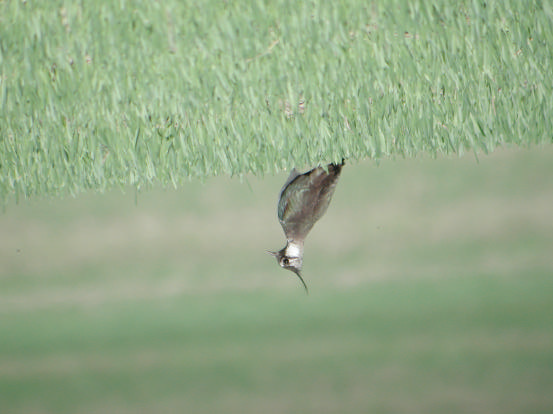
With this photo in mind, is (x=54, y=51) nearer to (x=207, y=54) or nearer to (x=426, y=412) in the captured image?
(x=207, y=54)

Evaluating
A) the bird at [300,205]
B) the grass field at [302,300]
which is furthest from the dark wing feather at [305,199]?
the grass field at [302,300]

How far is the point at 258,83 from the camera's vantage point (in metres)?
1.27

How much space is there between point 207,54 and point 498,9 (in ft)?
2.47

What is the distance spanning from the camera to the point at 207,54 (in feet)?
4.05

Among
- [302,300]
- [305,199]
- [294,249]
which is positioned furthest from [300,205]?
[302,300]

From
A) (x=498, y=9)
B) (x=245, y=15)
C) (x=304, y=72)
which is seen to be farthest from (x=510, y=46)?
(x=245, y=15)

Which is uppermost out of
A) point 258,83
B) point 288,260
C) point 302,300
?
point 258,83

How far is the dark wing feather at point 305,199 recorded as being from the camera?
1.43m

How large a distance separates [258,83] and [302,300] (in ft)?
2.43

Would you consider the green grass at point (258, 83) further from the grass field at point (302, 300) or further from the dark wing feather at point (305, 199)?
the grass field at point (302, 300)

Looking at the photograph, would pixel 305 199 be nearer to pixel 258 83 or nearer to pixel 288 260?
pixel 288 260

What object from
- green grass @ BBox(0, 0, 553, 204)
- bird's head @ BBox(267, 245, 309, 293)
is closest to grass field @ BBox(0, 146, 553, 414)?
bird's head @ BBox(267, 245, 309, 293)

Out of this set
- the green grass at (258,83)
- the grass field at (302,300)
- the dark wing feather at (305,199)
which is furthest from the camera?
the grass field at (302,300)

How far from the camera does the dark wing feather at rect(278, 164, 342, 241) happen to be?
1.43m
